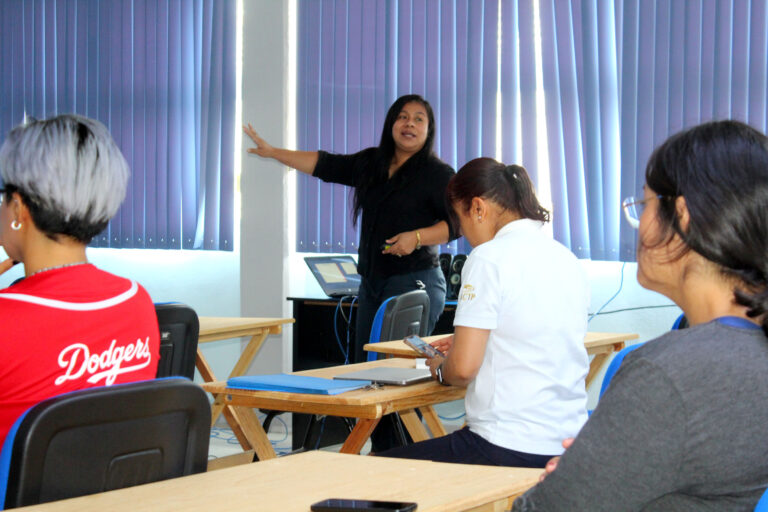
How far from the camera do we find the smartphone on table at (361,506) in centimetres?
108

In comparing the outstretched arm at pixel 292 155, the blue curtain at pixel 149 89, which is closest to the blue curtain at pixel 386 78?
the blue curtain at pixel 149 89

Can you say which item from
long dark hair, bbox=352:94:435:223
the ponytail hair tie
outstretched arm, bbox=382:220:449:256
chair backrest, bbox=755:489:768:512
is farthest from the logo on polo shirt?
long dark hair, bbox=352:94:435:223

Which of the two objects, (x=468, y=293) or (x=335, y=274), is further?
(x=335, y=274)

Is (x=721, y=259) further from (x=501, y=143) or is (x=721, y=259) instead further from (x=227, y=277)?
(x=227, y=277)

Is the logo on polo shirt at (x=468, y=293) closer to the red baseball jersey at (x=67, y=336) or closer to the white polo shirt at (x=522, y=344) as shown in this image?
the white polo shirt at (x=522, y=344)

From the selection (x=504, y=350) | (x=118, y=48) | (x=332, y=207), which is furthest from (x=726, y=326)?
(x=118, y=48)

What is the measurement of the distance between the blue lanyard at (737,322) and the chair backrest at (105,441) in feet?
2.61

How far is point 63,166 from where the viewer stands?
147cm

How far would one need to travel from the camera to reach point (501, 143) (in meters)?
4.65

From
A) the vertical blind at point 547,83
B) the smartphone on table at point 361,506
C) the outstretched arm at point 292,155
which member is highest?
the vertical blind at point 547,83

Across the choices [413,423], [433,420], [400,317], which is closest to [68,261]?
[413,423]

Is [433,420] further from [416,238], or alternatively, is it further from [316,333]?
[316,333]

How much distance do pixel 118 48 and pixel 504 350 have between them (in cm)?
453

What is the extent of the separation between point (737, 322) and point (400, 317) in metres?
2.21
